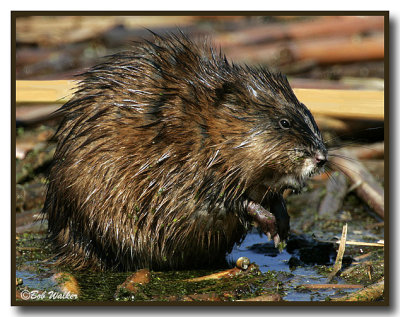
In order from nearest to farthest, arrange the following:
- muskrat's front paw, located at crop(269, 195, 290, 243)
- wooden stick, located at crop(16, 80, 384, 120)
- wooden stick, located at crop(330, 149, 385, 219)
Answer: muskrat's front paw, located at crop(269, 195, 290, 243) < wooden stick, located at crop(16, 80, 384, 120) < wooden stick, located at crop(330, 149, 385, 219)

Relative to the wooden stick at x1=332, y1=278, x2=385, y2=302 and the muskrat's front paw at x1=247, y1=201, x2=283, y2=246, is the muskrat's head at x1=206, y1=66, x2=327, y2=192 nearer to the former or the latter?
the muskrat's front paw at x1=247, y1=201, x2=283, y2=246

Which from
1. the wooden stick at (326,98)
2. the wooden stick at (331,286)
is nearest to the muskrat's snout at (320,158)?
the wooden stick at (331,286)

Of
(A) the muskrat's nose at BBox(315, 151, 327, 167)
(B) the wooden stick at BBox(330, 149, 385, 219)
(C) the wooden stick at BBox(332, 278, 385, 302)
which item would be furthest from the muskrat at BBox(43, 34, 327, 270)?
(B) the wooden stick at BBox(330, 149, 385, 219)

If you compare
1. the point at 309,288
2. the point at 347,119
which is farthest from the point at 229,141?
the point at 347,119

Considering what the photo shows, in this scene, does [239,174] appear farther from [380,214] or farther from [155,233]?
[380,214]

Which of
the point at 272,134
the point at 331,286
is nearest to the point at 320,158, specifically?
the point at 272,134
